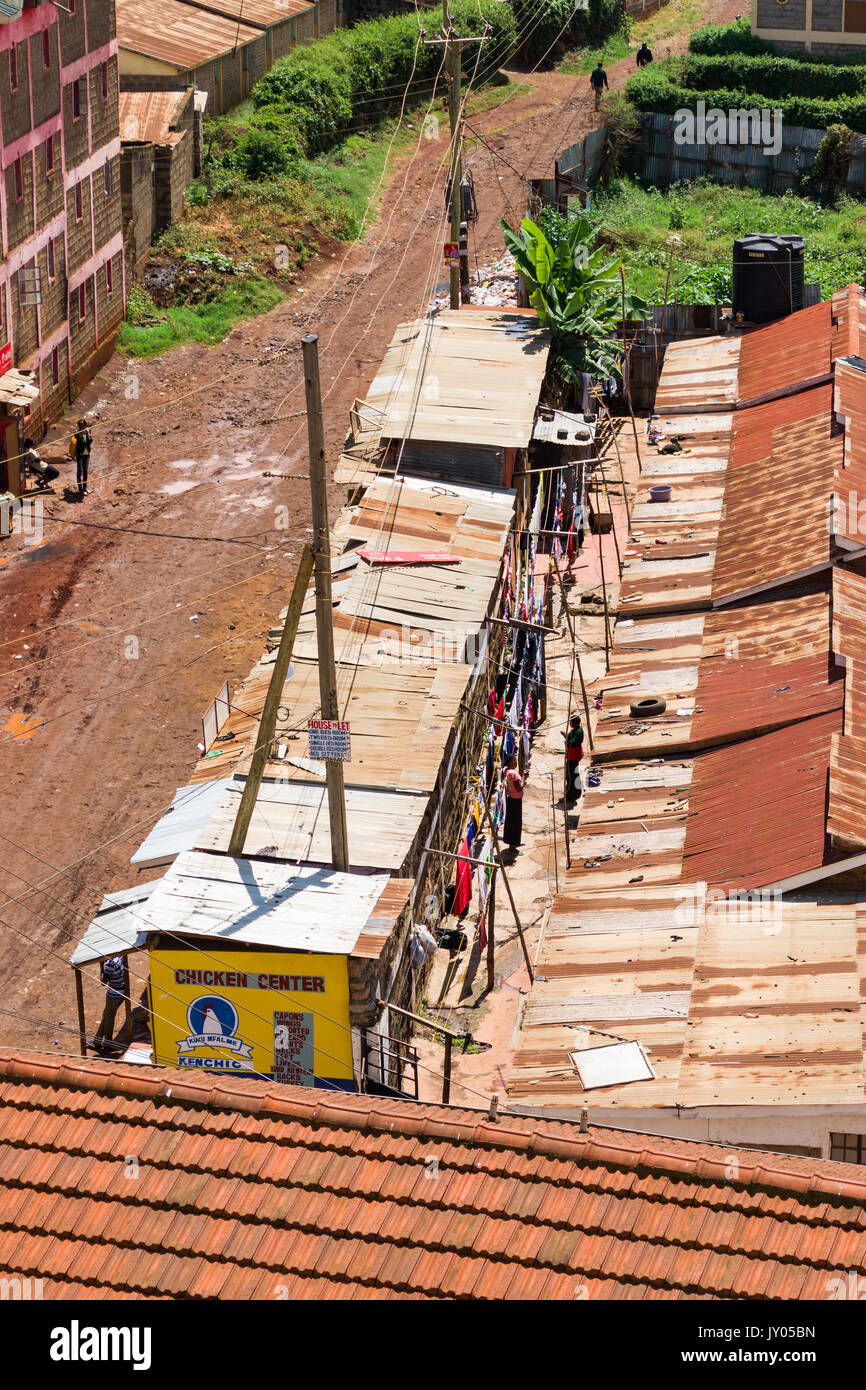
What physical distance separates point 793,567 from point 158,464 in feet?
52.8

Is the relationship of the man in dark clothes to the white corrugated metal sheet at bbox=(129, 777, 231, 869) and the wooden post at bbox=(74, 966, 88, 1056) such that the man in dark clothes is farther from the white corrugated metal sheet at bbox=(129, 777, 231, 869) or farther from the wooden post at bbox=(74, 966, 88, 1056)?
the wooden post at bbox=(74, 966, 88, 1056)

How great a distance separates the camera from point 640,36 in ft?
217

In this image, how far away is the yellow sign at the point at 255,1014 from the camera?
65.4ft

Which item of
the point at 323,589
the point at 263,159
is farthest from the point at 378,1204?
the point at 263,159

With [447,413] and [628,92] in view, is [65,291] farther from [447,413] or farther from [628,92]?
[628,92]

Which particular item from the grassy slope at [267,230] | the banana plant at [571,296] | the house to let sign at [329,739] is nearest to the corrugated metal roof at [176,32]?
the grassy slope at [267,230]

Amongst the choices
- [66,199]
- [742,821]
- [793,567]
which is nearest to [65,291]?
[66,199]

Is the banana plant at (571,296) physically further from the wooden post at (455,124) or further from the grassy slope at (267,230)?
the grassy slope at (267,230)

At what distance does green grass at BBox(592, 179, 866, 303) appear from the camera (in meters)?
47.9

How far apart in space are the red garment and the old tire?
302 cm

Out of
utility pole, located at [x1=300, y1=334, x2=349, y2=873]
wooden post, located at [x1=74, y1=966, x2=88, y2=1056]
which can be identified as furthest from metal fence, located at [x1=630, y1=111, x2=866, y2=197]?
wooden post, located at [x1=74, y1=966, x2=88, y2=1056]

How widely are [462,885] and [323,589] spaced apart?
24.1 feet
